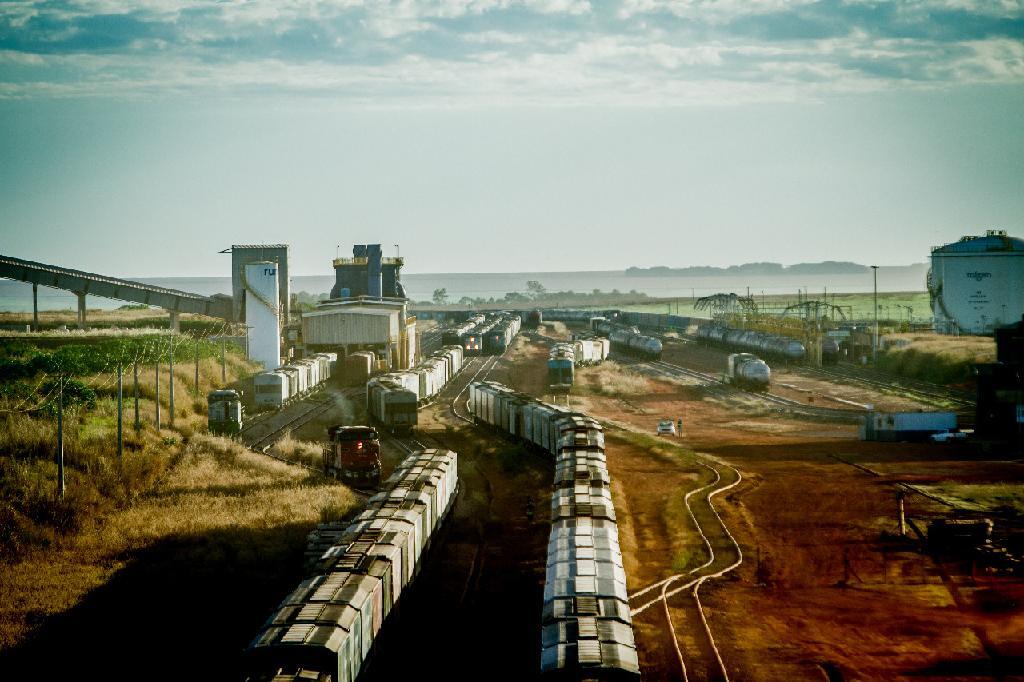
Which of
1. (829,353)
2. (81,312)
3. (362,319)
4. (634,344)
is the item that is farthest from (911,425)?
(81,312)

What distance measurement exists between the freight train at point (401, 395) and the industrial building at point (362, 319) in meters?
9.38

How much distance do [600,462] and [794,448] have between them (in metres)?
19.3

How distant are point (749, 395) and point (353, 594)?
5947cm

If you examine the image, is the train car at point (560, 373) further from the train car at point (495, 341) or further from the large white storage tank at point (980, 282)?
the large white storage tank at point (980, 282)

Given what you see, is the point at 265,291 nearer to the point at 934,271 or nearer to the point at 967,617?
the point at 967,617

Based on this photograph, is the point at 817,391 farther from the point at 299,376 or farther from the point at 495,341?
the point at 495,341

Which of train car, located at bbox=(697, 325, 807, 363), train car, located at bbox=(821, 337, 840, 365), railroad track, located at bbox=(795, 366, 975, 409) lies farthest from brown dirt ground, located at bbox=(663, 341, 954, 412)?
train car, located at bbox=(821, 337, 840, 365)

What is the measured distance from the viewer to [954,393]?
239 feet

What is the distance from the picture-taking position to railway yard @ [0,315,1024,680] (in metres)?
21.9

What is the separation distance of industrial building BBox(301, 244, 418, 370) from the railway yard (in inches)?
873

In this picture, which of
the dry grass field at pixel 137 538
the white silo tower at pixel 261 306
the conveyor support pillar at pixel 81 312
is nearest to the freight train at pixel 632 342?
the white silo tower at pixel 261 306

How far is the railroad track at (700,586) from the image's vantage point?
21.1 metres

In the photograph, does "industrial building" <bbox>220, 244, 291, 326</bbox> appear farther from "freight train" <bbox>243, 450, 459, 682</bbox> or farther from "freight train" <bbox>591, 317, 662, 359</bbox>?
"freight train" <bbox>243, 450, 459, 682</bbox>

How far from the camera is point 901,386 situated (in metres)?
77.9
